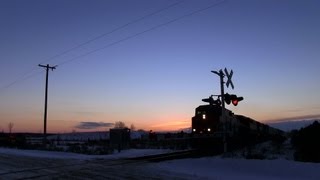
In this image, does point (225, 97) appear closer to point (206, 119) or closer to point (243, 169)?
point (243, 169)

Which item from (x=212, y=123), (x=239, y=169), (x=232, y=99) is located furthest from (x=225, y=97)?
(x=212, y=123)

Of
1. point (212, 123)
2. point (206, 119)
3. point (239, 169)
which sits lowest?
point (239, 169)

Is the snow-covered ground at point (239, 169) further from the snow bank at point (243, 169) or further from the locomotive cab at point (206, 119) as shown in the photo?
the locomotive cab at point (206, 119)

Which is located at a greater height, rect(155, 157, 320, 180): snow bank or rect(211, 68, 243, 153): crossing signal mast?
rect(211, 68, 243, 153): crossing signal mast

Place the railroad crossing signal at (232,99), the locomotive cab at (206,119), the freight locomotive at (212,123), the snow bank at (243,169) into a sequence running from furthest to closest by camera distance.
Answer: the locomotive cab at (206,119) → the freight locomotive at (212,123) → the railroad crossing signal at (232,99) → the snow bank at (243,169)

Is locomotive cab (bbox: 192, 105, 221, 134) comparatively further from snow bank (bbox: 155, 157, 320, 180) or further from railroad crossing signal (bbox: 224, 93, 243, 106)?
snow bank (bbox: 155, 157, 320, 180)

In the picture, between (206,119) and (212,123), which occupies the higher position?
(206,119)

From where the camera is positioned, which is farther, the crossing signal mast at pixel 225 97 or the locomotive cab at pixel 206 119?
the locomotive cab at pixel 206 119

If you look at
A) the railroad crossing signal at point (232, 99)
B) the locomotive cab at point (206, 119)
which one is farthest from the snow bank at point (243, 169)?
the locomotive cab at point (206, 119)

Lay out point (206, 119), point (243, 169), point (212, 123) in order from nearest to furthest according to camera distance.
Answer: point (243, 169)
point (212, 123)
point (206, 119)

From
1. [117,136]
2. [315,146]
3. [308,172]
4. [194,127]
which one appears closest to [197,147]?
[194,127]

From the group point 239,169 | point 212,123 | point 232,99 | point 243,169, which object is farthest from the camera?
point 212,123

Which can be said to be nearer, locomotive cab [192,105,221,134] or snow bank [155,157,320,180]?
snow bank [155,157,320,180]

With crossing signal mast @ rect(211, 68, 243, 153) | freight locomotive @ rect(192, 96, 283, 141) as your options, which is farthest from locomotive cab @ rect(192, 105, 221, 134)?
crossing signal mast @ rect(211, 68, 243, 153)
